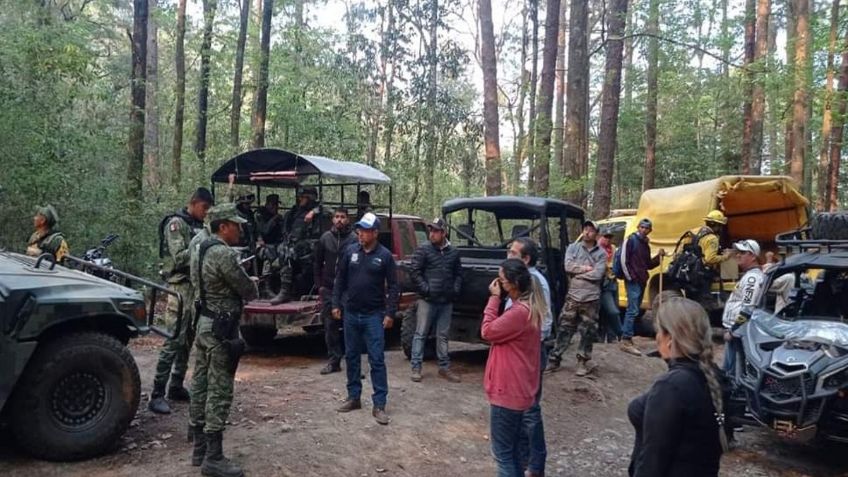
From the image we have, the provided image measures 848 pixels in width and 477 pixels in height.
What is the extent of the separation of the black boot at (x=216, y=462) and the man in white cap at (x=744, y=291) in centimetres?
434

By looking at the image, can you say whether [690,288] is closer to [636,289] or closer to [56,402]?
[636,289]

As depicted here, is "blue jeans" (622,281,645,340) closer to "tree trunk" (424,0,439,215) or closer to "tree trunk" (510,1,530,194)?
"tree trunk" (424,0,439,215)

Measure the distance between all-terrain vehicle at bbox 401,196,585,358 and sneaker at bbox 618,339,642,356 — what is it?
1.72 metres

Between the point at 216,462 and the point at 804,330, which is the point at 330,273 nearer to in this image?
the point at 216,462

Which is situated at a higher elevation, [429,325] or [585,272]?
[585,272]

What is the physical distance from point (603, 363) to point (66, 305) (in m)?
6.07

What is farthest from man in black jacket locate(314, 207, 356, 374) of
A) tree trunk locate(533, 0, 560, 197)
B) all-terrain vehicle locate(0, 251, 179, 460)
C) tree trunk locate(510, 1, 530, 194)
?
tree trunk locate(510, 1, 530, 194)

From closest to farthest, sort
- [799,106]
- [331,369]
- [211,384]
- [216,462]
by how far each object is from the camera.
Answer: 1. [216,462]
2. [211,384]
3. [331,369]
4. [799,106]

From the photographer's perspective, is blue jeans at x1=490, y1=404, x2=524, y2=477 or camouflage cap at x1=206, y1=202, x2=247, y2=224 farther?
camouflage cap at x1=206, y1=202, x2=247, y2=224

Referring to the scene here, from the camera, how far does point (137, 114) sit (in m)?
11.9

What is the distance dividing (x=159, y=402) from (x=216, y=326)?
1.61m

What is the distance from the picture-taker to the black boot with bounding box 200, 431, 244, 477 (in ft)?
13.7

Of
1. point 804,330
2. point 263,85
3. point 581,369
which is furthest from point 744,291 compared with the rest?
point 263,85

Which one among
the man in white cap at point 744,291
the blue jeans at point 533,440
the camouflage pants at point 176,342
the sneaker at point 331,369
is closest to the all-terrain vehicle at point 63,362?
the camouflage pants at point 176,342
